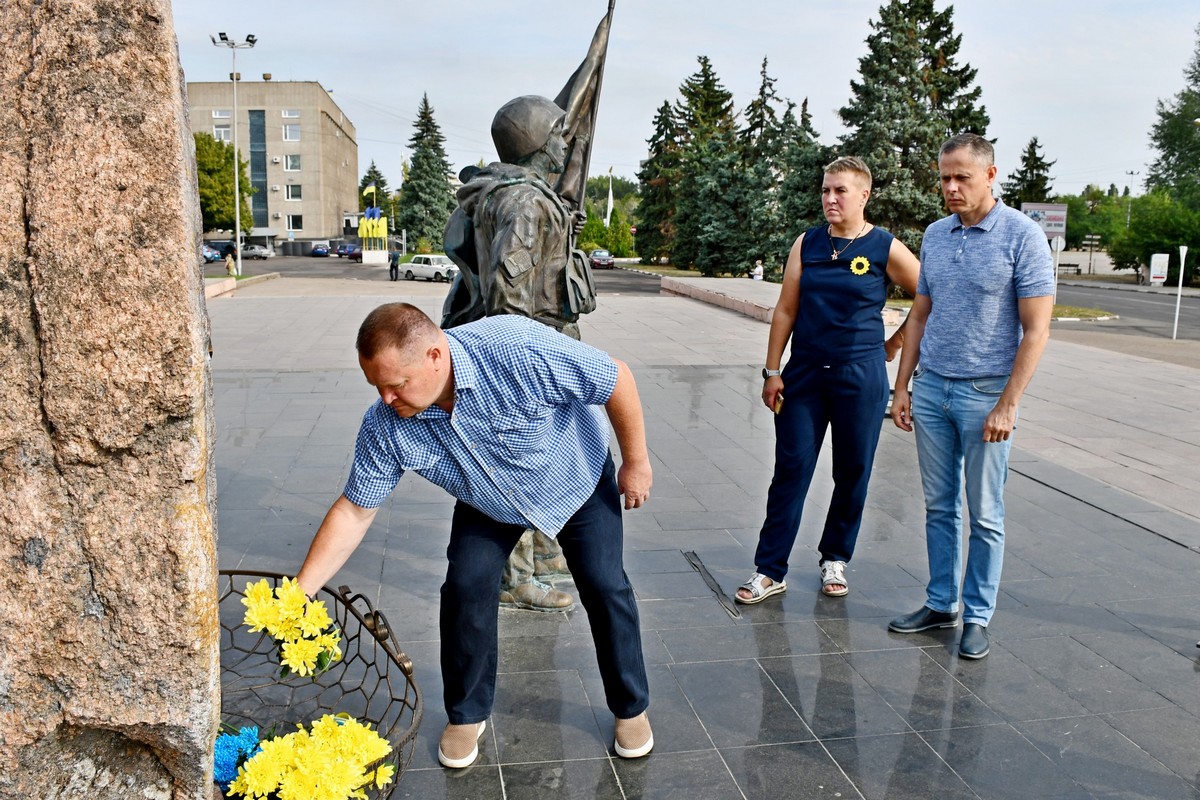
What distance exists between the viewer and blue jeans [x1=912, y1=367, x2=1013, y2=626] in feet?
13.0

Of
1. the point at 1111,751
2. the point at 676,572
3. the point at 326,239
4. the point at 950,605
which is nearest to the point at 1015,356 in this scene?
the point at 950,605

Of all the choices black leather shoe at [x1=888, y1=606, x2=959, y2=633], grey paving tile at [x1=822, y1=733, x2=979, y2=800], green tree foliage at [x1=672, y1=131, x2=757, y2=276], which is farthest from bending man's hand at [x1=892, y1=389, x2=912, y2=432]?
green tree foliage at [x1=672, y1=131, x2=757, y2=276]

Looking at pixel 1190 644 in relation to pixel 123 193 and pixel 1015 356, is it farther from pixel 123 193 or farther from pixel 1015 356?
pixel 123 193

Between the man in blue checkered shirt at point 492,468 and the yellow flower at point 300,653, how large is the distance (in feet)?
0.53

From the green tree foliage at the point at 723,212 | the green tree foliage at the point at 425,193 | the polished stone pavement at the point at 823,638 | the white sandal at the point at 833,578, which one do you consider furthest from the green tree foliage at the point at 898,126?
the green tree foliage at the point at 425,193

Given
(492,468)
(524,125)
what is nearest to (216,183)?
(524,125)

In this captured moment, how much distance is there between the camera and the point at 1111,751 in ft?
11.0

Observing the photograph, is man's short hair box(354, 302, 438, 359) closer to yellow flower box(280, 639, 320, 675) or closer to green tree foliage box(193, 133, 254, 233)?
yellow flower box(280, 639, 320, 675)

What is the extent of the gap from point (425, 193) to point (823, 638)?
5439 cm

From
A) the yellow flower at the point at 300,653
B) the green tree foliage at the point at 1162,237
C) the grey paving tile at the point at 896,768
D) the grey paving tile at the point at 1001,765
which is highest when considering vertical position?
the green tree foliage at the point at 1162,237

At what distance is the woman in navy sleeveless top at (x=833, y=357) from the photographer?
4.35m

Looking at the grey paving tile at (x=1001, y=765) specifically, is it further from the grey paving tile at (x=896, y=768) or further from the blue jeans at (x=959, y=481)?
the blue jeans at (x=959, y=481)

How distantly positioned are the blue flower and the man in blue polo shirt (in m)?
2.69

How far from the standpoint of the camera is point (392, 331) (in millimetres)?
2543
